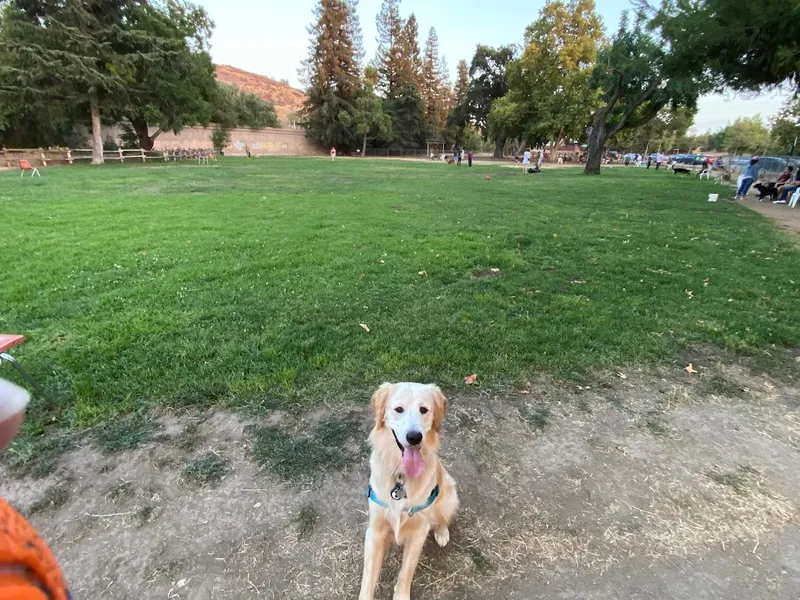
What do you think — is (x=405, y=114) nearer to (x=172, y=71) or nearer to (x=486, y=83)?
(x=486, y=83)

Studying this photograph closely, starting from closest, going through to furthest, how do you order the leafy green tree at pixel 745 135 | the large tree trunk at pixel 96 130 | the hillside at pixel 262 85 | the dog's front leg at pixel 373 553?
the dog's front leg at pixel 373 553, the large tree trunk at pixel 96 130, the leafy green tree at pixel 745 135, the hillside at pixel 262 85

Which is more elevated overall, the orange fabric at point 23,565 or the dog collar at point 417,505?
the orange fabric at point 23,565

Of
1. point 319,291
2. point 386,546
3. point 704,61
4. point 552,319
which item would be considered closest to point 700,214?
point 704,61

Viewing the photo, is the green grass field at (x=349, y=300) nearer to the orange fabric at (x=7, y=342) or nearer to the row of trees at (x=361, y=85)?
the orange fabric at (x=7, y=342)

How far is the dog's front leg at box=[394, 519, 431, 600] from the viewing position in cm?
215

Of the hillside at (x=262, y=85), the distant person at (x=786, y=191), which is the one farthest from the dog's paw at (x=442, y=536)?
the hillside at (x=262, y=85)

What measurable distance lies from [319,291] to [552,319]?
9.75 feet

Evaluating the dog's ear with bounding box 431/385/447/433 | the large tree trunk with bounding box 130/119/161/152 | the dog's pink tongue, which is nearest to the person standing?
the dog's ear with bounding box 431/385/447/433

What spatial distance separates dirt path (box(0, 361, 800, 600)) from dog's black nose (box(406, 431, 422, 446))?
2.54 ft

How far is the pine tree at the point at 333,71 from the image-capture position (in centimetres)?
5478

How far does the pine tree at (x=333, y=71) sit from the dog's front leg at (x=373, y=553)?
57.8 meters

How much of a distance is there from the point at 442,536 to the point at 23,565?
2265 mm

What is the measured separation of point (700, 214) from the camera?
12680 millimetres

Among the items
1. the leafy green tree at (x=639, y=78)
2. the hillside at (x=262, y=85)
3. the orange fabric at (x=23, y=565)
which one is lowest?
the orange fabric at (x=23, y=565)
